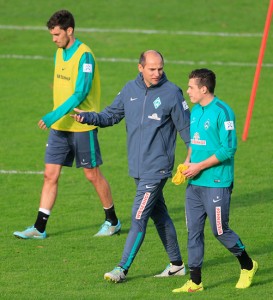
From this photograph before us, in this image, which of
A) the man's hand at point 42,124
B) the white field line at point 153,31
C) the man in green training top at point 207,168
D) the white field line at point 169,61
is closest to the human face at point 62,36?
the man's hand at point 42,124

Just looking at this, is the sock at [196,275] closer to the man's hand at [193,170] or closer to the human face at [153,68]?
the man's hand at [193,170]

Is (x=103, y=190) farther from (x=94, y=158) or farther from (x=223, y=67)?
(x=223, y=67)

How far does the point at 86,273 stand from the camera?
37.3 ft

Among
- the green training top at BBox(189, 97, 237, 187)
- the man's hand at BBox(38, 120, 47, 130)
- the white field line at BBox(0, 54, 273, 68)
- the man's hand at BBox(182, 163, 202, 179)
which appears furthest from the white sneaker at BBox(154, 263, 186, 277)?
the white field line at BBox(0, 54, 273, 68)

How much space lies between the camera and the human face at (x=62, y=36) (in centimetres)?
1284

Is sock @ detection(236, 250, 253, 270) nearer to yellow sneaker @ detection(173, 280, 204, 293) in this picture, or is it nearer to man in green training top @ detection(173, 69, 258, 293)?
man in green training top @ detection(173, 69, 258, 293)

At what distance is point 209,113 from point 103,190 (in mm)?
3128

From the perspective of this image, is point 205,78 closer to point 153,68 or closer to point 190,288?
point 153,68

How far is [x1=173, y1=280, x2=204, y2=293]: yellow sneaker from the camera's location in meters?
10.6

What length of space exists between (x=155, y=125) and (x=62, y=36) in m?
2.43

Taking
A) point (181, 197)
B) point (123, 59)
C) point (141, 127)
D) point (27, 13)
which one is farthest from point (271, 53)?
point (141, 127)

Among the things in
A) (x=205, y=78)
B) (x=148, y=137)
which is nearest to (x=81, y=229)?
(x=148, y=137)

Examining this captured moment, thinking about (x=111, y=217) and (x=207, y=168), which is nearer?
(x=207, y=168)

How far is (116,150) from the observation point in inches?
703
